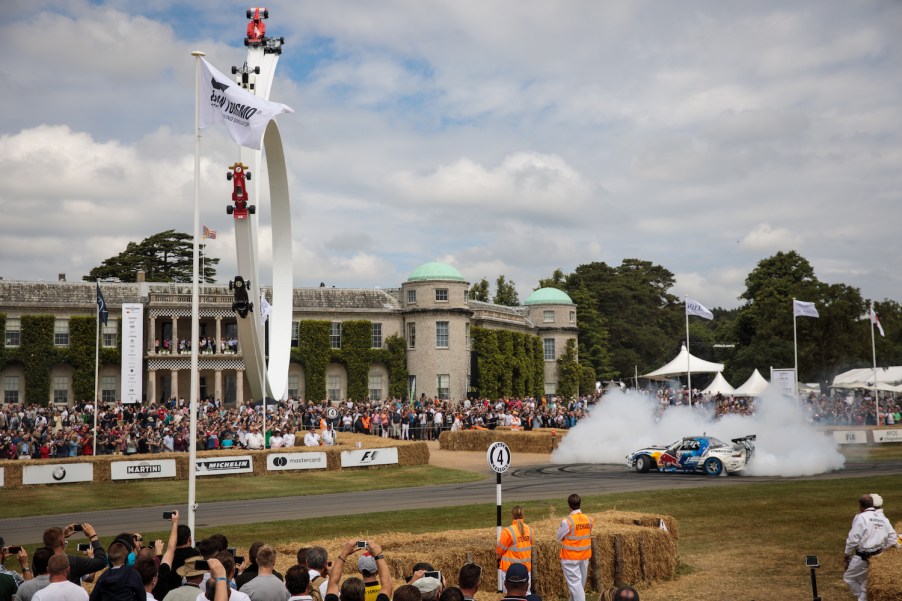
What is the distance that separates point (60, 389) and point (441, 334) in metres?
32.2

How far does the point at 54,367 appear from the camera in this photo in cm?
7425

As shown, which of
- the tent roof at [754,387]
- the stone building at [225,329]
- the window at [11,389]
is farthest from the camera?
the stone building at [225,329]

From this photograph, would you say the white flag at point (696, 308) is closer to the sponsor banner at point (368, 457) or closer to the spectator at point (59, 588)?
the sponsor banner at point (368, 457)

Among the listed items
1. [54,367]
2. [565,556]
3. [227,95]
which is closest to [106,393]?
[54,367]

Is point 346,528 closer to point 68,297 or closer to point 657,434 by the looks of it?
point 657,434

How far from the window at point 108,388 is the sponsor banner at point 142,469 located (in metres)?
41.1

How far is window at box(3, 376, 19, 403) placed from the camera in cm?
7306

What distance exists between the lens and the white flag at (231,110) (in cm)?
1842

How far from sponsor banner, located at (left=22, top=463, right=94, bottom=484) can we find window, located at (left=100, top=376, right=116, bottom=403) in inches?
1626

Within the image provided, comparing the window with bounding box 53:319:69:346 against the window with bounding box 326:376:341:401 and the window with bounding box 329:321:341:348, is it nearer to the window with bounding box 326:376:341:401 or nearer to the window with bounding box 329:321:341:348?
the window with bounding box 329:321:341:348

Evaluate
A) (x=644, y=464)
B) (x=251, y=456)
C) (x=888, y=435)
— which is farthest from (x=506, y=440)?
(x=888, y=435)

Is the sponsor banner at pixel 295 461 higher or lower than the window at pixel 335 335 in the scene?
lower

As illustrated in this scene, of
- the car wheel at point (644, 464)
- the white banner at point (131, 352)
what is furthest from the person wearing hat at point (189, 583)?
the white banner at point (131, 352)

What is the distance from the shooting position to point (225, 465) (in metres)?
38.1
